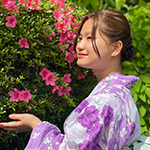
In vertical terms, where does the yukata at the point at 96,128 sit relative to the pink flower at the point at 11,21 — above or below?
below

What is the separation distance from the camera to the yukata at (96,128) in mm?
1438

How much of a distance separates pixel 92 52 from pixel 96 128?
23.0 inches

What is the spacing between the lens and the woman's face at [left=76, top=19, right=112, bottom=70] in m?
1.75

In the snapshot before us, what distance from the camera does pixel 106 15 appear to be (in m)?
1.81

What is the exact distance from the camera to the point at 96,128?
144 cm

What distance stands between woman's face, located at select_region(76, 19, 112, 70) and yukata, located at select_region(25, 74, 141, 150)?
0.72 ft

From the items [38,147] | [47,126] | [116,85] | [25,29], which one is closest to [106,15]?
[116,85]

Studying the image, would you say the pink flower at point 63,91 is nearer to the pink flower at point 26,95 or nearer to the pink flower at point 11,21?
the pink flower at point 26,95

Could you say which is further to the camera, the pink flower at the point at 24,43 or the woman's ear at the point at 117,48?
the pink flower at the point at 24,43

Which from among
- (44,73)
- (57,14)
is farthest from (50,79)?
(57,14)

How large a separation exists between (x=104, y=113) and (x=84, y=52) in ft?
1.72

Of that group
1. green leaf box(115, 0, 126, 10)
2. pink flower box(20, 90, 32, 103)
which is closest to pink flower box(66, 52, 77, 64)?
pink flower box(20, 90, 32, 103)

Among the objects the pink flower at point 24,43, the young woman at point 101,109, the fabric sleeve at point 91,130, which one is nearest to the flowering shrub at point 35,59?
the pink flower at point 24,43

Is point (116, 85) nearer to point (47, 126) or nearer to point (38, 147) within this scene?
point (47, 126)
